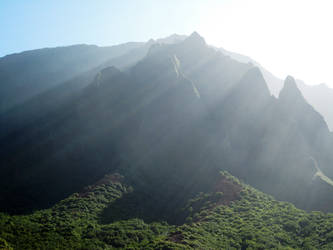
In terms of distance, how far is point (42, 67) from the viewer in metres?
154

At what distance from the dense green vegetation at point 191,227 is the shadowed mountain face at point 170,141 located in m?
6.99

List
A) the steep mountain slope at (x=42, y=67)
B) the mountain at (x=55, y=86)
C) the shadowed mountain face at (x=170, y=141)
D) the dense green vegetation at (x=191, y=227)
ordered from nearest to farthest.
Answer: the dense green vegetation at (x=191, y=227) → the shadowed mountain face at (x=170, y=141) → the mountain at (x=55, y=86) → the steep mountain slope at (x=42, y=67)

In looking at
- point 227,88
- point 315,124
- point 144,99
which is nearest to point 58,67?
point 144,99

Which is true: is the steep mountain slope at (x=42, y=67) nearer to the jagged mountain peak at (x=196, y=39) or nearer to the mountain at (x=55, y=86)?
the mountain at (x=55, y=86)

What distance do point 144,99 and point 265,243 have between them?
50.7m

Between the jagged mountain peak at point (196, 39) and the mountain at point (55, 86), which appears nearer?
the mountain at point (55, 86)

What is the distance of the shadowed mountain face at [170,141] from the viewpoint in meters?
48.2

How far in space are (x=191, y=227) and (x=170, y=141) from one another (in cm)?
2857

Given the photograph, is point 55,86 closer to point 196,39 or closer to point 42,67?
point 42,67

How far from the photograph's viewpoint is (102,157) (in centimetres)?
5788

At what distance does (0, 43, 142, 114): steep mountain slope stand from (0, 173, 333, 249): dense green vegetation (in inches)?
3770

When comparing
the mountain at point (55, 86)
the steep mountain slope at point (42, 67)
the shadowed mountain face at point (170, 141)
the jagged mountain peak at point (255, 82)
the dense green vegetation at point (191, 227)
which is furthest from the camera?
the steep mountain slope at point (42, 67)

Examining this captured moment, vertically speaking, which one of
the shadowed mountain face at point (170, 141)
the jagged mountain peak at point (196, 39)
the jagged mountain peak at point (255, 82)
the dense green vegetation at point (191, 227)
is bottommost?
the dense green vegetation at point (191, 227)

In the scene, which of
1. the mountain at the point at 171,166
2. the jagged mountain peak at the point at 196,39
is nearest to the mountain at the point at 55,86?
the mountain at the point at 171,166
